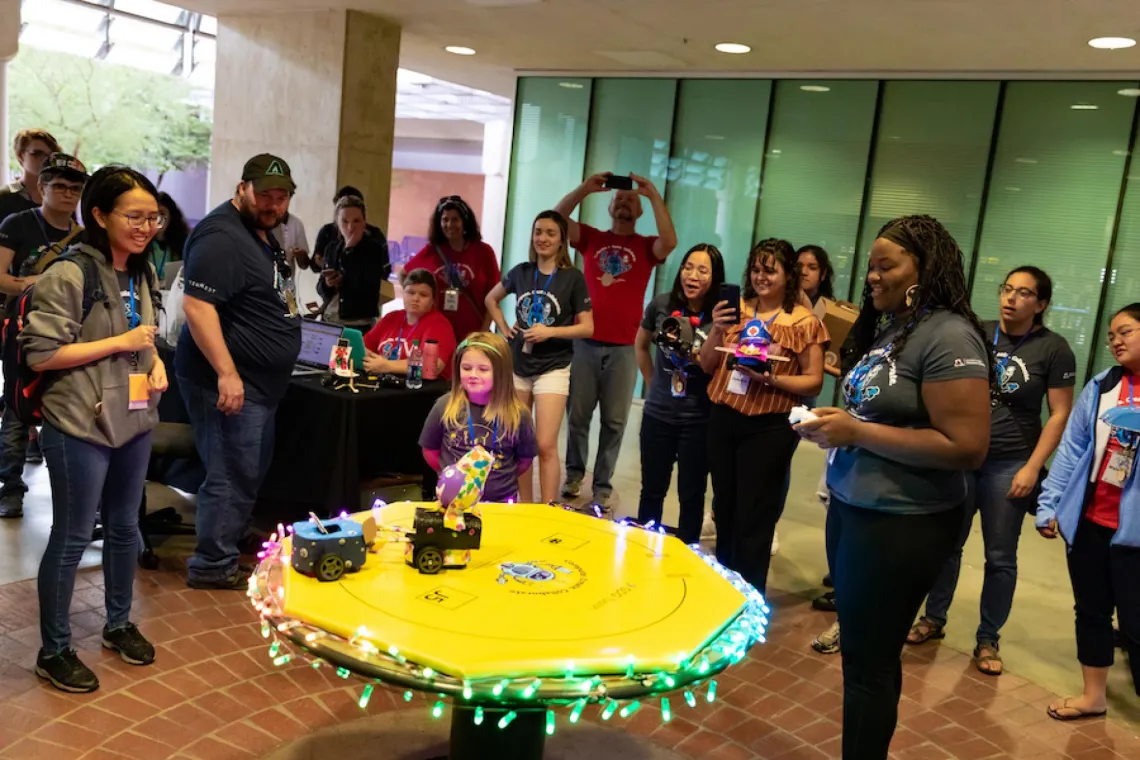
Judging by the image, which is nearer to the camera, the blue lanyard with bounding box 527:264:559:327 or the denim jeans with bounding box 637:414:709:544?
the denim jeans with bounding box 637:414:709:544

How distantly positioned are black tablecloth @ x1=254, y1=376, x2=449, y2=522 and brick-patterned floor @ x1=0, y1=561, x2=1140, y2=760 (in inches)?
23.6

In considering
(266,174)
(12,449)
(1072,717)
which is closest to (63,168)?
(266,174)

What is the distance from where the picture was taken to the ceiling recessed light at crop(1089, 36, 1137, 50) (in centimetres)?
589

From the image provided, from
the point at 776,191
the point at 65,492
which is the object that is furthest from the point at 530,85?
the point at 65,492

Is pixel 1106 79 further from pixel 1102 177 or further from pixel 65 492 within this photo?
pixel 65 492

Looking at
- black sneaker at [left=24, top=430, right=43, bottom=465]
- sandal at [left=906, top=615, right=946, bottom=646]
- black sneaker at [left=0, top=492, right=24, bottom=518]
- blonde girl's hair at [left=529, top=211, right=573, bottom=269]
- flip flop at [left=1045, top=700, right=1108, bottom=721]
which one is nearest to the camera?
flip flop at [left=1045, top=700, right=1108, bottom=721]

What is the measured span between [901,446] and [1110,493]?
1.48 m

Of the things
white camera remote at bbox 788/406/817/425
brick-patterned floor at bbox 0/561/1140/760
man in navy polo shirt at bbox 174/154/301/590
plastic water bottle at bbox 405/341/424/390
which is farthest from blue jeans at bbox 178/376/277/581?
white camera remote at bbox 788/406/817/425

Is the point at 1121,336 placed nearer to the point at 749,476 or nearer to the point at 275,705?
the point at 749,476

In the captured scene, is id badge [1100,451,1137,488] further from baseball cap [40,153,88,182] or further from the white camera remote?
baseball cap [40,153,88,182]

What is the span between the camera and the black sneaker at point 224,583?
12.5ft

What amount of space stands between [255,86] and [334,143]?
110 centimetres

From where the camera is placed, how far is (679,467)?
13.7 ft

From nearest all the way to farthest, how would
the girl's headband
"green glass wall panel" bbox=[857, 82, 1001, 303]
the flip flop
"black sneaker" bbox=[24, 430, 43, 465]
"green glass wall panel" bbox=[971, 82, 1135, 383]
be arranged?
the girl's headband → the flip flop → "black sneaker" bbox=[24, 430, 43, 465] → "green glass wall panel" bbox=[971, 82, 1135, 383] → "green glass wall panel" bbox=[857, 82, 1001, 303]
